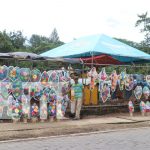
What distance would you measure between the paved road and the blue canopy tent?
534 centimetres

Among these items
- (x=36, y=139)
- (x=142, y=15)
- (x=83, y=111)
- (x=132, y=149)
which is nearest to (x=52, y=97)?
(x=83, y=111)

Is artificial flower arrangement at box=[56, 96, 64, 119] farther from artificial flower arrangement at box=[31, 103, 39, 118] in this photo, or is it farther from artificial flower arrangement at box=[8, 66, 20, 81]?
artificial flower arrangement at box=[8, 66, 20, 81]

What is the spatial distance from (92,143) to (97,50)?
6534 mm

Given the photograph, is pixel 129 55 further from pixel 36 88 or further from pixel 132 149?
pixel 132 149

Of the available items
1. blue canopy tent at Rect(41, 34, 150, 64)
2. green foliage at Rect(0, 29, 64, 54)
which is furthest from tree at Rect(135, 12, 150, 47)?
blue canopy tent at Rect(41, 34, 150, 64)

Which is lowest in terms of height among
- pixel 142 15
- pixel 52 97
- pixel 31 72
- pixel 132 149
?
pixel 132 149

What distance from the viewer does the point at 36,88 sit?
1198 centimetres

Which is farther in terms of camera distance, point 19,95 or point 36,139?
point 19,95

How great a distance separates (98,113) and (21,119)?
3238 mm

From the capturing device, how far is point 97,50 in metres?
14.6

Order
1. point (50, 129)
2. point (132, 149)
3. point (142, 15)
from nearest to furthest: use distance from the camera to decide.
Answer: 1. point (132, 149)
2. point (50, 129)
3. point (142, 15)

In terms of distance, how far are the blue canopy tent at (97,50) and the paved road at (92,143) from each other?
5.34 metres

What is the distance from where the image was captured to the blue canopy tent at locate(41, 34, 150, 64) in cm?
1486

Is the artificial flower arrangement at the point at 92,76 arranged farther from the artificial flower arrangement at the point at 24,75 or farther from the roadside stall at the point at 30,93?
the artificial flower arrangement at the point at 24,75
